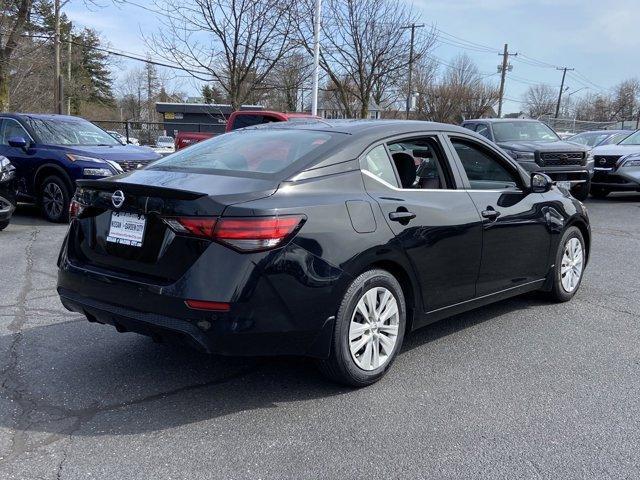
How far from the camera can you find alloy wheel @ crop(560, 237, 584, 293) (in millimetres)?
5441

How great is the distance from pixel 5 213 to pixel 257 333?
6.82m

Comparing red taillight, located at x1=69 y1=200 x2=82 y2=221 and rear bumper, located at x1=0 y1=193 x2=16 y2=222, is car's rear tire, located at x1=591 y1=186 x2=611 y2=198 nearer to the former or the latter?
rear bumper, located at x1=0 y1=193 x2=16 y2=222

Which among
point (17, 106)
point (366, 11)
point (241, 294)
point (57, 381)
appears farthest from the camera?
point (17, 106)

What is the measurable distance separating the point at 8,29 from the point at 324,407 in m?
19.6

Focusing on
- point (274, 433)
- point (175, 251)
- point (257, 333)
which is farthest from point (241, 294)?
point (274, 433)

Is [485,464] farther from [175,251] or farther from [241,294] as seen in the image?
[175,251]

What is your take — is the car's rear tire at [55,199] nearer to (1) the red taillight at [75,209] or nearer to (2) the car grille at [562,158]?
(1) the red taillight at [75,209]

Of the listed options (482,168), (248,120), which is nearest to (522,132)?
(248,120)

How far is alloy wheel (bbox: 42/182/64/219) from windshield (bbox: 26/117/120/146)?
2.66 feet

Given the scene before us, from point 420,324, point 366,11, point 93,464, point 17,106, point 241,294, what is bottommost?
point 93,464

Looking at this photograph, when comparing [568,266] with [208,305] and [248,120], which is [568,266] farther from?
[248,120]

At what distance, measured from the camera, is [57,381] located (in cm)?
369

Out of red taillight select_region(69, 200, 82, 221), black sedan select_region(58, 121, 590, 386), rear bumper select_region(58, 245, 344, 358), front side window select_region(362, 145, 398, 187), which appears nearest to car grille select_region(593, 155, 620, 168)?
black sedan select_region(58, 121, 590, 386)

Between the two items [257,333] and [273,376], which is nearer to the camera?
[257,333]
